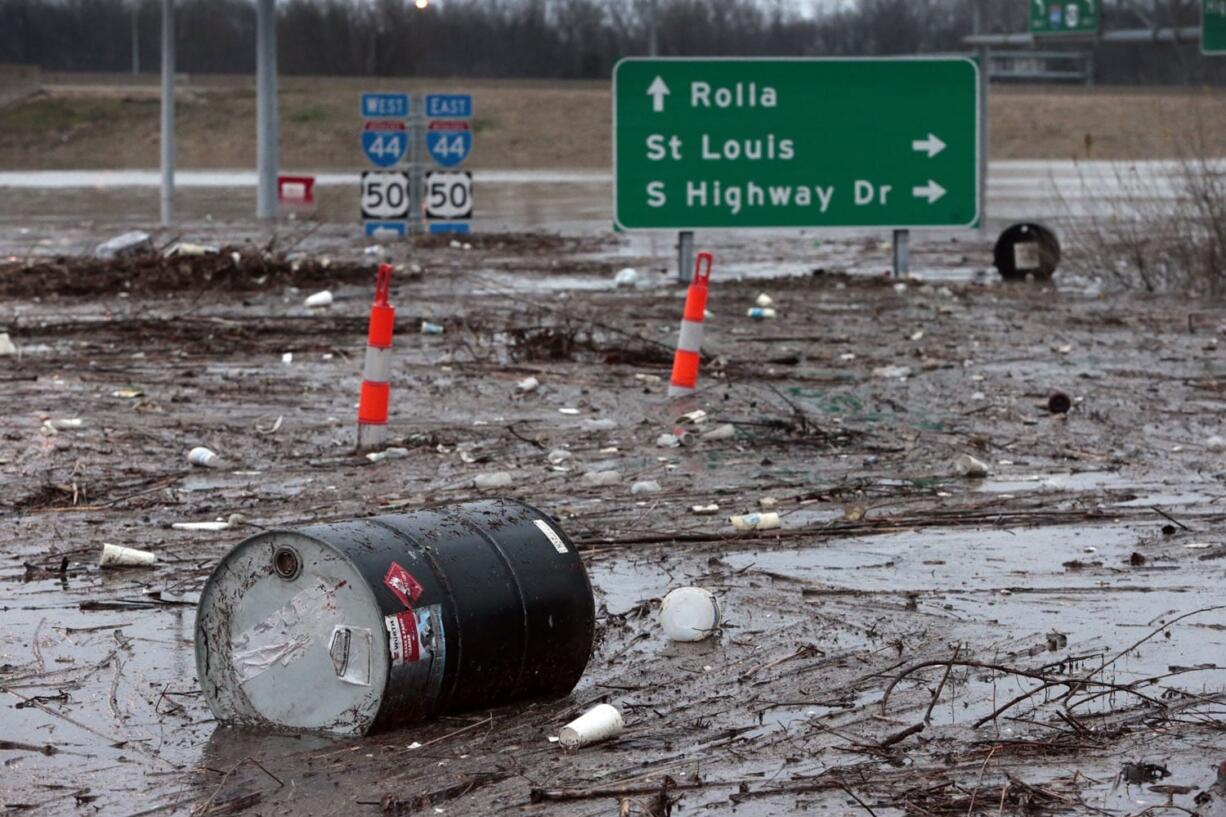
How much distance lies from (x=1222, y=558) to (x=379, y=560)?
351 centimetres

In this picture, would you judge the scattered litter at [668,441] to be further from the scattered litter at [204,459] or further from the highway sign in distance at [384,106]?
the highway sign in distance at [384,106]

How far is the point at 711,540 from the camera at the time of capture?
7090 mm

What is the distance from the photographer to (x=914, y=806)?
4105 millimetres

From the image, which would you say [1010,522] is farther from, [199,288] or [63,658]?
[199,288]

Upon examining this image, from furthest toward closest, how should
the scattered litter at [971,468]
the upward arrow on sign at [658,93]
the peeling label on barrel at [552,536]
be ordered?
the upward arrow on sign at [658,93] → the scattered litter at [971,468] → the peeling label on barrel at [552,536]

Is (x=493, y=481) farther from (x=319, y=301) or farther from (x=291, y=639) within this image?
(x=319, y=301)

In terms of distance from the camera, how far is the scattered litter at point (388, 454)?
8.80 m

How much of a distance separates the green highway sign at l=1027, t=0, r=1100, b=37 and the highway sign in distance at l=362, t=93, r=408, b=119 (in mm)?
11547

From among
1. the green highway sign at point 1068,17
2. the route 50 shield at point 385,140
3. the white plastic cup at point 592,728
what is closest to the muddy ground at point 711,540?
the white plastic cup at point 592,728

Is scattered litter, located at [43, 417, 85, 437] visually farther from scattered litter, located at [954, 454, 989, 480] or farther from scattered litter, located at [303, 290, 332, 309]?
scattered litter, located at [303, 290, 332, 309]

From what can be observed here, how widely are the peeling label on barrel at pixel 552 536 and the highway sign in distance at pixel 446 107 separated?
63.4 ft

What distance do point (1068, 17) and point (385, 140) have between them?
12.7m

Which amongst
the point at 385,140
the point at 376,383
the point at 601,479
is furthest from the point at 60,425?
the point at 385,140

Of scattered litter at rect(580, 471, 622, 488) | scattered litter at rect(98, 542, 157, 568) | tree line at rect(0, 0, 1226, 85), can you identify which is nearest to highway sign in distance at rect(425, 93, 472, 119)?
scattered litter at rect(580, 471, 622, 488)
